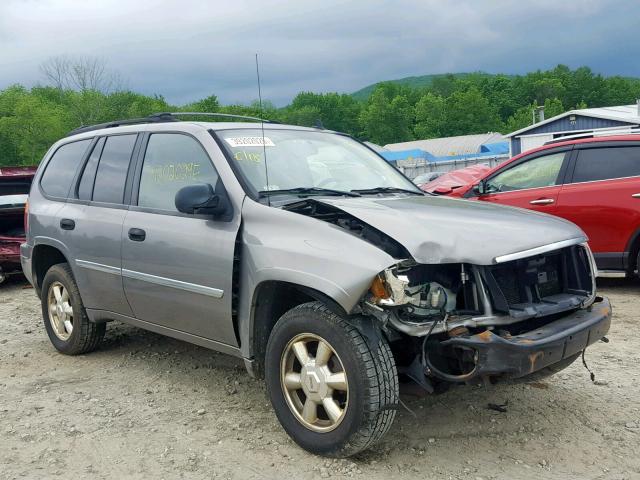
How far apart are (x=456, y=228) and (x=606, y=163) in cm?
470

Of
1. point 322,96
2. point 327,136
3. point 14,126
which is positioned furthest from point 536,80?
point 327,136

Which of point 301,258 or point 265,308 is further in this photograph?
point 265,308

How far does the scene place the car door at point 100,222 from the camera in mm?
4766

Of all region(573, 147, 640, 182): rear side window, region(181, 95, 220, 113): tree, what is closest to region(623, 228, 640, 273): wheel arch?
region(573, 147, 640, 182): rear side window

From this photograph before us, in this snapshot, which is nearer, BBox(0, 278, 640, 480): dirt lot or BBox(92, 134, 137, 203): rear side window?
BBox(0, 278, 640, 480): dirt lot

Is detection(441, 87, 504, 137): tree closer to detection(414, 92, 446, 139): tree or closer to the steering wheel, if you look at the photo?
detection(414, 92, 446, 139): tree

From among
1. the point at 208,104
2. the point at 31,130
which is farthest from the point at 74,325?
the point at 208,104

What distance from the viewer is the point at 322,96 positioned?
12575 centimetres

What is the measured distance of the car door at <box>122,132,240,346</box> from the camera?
389cm

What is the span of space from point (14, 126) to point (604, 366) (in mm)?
70146

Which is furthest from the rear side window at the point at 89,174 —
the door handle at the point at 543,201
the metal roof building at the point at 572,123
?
the metal roof building at the point at 572,123

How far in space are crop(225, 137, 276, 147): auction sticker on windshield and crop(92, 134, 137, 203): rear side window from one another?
101cm

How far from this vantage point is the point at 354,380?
3166 mm

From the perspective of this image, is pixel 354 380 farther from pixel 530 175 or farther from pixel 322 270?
pixel 530 175
